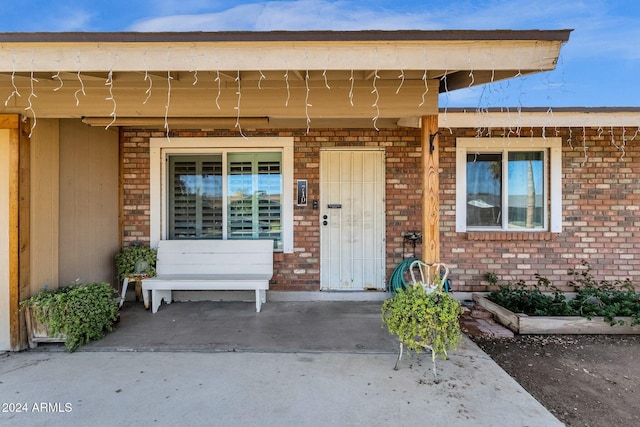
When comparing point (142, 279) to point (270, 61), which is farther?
point (142, 279)

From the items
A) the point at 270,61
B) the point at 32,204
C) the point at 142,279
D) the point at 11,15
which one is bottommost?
the point at 142,279

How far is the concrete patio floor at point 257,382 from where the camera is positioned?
2117 mm

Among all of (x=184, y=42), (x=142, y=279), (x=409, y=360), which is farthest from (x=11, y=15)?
(x=409, y=360)

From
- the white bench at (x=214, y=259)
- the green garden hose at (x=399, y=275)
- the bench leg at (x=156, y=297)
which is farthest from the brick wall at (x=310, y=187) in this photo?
the bench leg at (x=156, y=297)

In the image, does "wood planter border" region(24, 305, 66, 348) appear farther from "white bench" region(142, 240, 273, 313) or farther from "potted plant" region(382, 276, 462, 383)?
"potted plant" region(382, 276, 462, 383)

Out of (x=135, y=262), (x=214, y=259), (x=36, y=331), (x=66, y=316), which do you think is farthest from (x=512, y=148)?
(x=36, y=331)

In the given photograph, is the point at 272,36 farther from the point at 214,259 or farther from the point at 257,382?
the point at 214,259

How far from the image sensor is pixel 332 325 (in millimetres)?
3725

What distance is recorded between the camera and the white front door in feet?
15.5

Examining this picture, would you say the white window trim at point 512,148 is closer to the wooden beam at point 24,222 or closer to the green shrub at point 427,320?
the green shrub at point 427,320

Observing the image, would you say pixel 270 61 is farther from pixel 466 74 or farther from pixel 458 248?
pixel 458 248

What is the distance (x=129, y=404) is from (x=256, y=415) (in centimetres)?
91

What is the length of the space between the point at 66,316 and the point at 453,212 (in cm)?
470

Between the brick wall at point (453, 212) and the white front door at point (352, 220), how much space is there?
0.38ft
